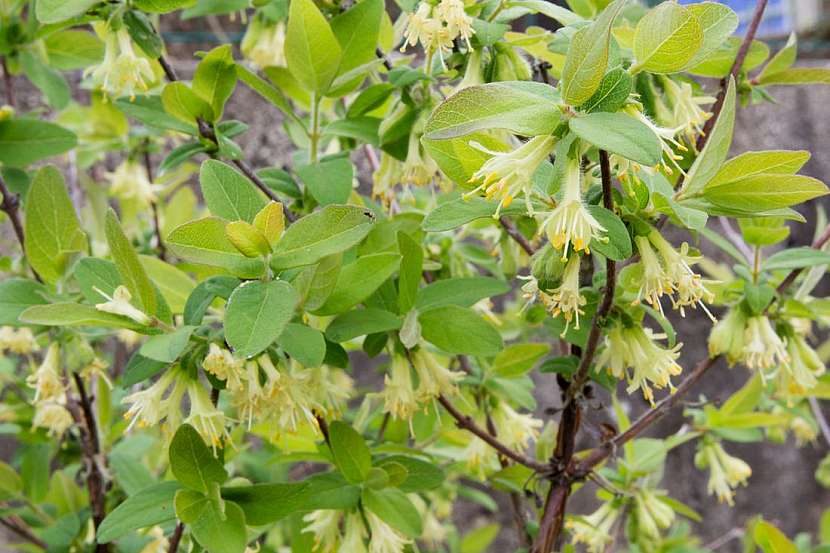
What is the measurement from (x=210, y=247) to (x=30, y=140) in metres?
0.50

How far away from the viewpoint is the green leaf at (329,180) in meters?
0.86

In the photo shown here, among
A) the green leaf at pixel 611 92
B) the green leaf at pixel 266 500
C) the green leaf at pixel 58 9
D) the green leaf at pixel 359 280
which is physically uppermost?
the green leaf at pixel 58 9

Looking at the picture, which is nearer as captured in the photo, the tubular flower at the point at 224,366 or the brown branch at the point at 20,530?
the tubular flower at the point at 224,366

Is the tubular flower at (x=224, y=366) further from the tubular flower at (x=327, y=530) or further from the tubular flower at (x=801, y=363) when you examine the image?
the tubular flower at (x=801, y=363)

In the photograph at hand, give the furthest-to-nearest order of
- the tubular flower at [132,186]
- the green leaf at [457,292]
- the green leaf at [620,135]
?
1. the tubular flower at [132,186]
2. the green leaf at [457,292]
3. the green leaf at [620,135]

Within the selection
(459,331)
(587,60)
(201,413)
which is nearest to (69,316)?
(201,413)

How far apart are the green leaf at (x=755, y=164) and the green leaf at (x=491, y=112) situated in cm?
19

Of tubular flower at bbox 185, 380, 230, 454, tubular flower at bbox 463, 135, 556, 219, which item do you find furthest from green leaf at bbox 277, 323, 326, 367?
tubular flower at bbox 463, 135, 556, 219

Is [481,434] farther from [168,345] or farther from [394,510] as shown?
[168,345]


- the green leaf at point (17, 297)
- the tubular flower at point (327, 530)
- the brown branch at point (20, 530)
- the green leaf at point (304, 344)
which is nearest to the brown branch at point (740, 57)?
the green leaf at point (304, 344)

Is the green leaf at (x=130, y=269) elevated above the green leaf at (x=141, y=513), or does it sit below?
above

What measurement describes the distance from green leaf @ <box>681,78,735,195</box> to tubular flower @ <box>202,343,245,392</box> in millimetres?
391

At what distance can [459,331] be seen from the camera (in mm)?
821

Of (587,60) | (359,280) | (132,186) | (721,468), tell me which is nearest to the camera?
(587,60)
